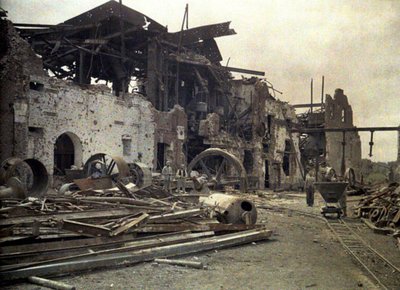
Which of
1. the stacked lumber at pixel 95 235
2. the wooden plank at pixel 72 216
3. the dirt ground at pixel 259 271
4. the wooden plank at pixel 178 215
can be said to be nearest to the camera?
the dirt ground at pixel 259 271

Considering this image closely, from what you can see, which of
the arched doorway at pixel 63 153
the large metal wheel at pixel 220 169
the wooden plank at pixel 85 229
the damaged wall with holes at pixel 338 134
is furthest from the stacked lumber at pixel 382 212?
the damaged wall with holes at pixel 338 134

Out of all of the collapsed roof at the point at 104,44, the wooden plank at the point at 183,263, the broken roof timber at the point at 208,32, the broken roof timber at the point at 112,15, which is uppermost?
the broken roof timber at the point at 208,32

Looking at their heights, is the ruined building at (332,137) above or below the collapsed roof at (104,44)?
below

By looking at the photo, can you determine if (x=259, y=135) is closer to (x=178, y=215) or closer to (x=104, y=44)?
(x=104, y=44)

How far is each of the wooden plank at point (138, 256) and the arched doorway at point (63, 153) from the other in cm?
1220

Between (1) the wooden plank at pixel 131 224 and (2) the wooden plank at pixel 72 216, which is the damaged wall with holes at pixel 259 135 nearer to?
(2) the wooden plank at pixel 72 216

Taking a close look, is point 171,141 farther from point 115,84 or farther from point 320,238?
point 320,238

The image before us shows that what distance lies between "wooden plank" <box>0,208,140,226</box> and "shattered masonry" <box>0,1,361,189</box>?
8.15 m

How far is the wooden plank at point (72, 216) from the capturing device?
23.4ft

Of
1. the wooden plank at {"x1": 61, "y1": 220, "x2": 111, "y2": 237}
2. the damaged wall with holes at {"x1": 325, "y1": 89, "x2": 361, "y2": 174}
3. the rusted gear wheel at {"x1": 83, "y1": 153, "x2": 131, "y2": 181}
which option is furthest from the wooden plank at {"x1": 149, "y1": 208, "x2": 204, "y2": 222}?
the damaged wall with holes at {"x1": 325, "y1": 89, "x2": 361, "y2": 174}

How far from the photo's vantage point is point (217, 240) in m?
7.81

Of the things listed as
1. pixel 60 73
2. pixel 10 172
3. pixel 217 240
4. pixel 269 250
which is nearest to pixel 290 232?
pixel 269 250

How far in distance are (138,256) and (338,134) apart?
114 ft

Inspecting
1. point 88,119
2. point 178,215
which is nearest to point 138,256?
point 178,215
